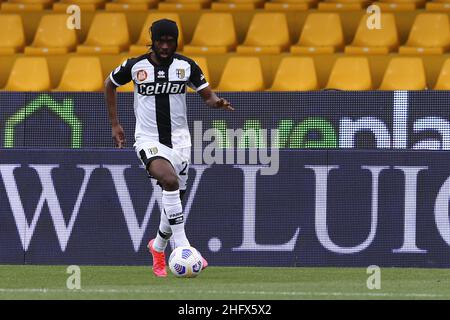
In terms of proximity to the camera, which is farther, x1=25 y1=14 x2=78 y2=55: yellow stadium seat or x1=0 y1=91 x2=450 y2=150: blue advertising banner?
x1=25 y1=14 x2=78 y2=55: yellow stadium seat

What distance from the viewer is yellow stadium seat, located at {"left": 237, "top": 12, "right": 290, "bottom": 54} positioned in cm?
1577

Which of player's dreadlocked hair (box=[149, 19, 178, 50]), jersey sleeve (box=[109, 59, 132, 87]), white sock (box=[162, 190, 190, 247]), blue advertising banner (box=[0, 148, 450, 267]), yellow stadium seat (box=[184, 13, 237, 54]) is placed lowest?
blue advertising banner (box=[0, 148, 450, 267])

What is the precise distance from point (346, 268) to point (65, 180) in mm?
2802

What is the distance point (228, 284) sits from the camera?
10.3 meters

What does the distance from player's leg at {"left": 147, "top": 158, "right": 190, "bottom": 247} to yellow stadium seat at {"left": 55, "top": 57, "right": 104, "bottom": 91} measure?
4532 millimetres

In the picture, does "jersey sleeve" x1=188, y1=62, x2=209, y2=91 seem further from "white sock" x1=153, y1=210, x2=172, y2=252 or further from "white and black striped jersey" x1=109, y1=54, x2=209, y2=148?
"white sock" x1=153, y1=210, x2=172, y2=252

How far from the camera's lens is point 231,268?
1213 centimetres

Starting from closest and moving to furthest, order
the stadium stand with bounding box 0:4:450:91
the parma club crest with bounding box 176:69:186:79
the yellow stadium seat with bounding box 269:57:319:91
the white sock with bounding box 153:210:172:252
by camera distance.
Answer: the parma club crest with bounding box 176:69:186:79
the white sock with bounding box 153:210:172:252
the yellow stadium seat with bounding box 269:57:319:91
the stadium stand with bounding box 0:4:450:91

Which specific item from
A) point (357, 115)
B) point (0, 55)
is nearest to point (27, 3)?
point (0, 55)

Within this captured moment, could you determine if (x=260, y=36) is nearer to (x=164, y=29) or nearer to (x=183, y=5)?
(x=183, y=5)

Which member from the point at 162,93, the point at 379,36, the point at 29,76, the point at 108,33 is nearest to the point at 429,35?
the point at 379,36

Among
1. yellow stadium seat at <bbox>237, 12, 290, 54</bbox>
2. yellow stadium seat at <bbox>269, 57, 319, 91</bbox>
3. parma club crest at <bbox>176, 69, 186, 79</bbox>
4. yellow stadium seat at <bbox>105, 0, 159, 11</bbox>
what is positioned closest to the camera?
parma club crest at <bbox>176, 69, 186, 79</bbox>

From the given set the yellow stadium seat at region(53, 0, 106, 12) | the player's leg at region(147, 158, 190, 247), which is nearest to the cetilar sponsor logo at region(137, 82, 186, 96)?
the player's leg at region(147, 158, 190, 247)

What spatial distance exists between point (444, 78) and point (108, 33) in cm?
455
